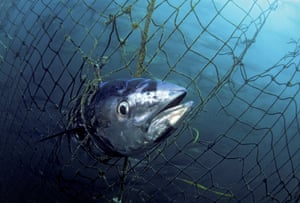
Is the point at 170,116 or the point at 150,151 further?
the point at 150,151

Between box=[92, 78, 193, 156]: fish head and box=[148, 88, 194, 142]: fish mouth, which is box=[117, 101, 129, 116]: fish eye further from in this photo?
box=[148, 88, 194, 142]: fish mouth

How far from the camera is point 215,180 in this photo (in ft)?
27.2

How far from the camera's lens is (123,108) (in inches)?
57.4

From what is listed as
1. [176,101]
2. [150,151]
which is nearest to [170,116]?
[176,101]

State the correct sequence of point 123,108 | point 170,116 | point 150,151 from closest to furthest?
point 170,116, point 123,108, point 150,151

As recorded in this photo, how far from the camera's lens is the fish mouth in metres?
1.32

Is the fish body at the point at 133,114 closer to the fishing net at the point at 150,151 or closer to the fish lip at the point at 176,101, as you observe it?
A: the fish lip at the point at 176,101

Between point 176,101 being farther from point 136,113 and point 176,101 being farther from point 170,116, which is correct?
point 136,113

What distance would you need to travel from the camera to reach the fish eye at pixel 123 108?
4.74 feet

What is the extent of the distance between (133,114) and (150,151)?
4.53ft

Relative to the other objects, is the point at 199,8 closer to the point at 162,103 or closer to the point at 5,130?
the point at 5,130

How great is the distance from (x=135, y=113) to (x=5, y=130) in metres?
5.03

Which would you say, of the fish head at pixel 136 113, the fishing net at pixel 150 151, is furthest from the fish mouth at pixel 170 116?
the fishing net at pixel 150 151

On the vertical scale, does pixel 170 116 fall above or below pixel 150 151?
below
